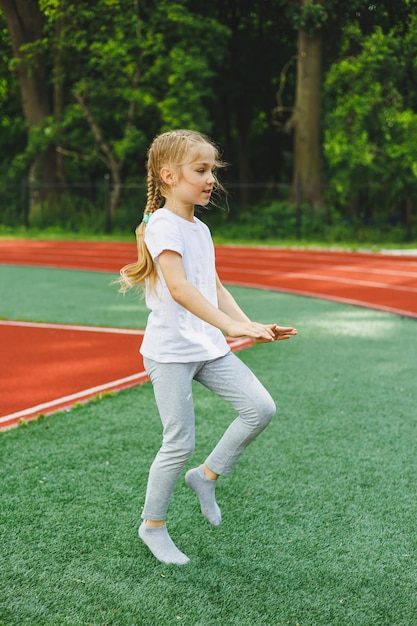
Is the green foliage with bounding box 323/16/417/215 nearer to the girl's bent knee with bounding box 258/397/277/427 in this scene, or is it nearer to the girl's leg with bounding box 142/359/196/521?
the girl's bent knee with bounding box 258/397/277/427

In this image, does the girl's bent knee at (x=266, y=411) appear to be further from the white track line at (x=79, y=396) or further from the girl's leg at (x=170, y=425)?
the white track line at (x=79, y=396)

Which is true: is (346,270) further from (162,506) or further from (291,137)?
(291,137)

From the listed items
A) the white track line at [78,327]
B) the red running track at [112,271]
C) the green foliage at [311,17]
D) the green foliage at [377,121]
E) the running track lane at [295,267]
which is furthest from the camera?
the green foliage at [311,17]

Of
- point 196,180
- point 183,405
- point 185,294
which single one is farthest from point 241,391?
point 196,180

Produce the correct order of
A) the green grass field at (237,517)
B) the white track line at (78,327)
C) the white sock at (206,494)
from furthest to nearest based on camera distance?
the white track line at (78,327) → the white sock at (206,494) → the green grass field at (237,517)

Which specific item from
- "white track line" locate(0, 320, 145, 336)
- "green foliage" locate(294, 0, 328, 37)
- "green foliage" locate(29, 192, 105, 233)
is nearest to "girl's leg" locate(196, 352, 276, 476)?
"white track line" locate(0, 320, 145, 336)

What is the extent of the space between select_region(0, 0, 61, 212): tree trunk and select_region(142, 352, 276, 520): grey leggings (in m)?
23.5

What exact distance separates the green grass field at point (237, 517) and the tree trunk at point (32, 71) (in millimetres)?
21630

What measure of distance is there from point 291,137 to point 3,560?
1392 inches

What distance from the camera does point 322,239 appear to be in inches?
858

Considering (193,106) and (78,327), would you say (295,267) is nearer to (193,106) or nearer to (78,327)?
(78,327)

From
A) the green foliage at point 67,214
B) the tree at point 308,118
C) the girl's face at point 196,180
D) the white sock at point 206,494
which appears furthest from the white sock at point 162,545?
the green foliage at point 67,214

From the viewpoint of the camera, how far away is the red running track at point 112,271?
6.14 m

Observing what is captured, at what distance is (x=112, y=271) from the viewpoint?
1520 cm
